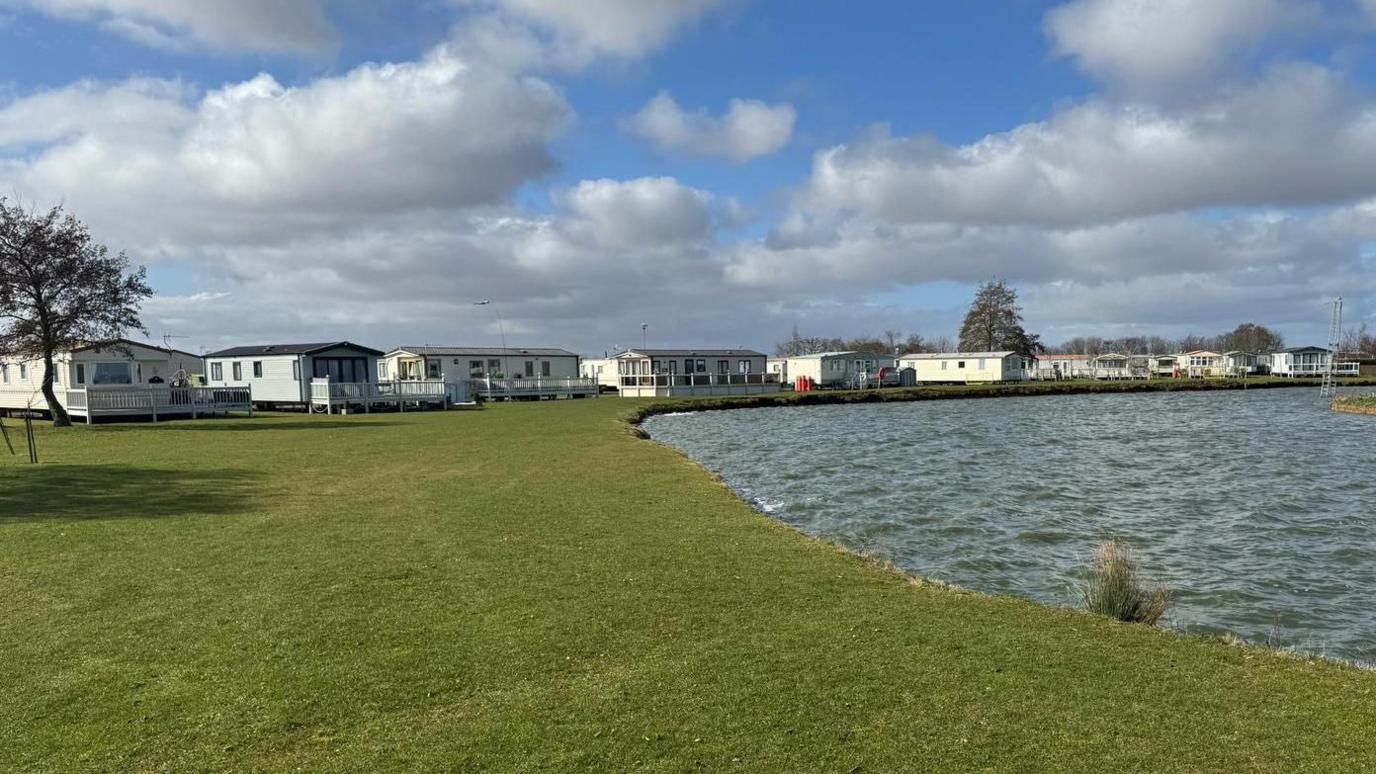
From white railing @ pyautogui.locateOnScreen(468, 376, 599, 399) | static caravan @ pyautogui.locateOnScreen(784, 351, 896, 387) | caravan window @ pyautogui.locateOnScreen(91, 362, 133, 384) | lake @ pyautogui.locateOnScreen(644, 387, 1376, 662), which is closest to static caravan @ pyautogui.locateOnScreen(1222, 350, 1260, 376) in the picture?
static caravan @ pyautogui.locateOnScreen(784, 351, 896, 387)

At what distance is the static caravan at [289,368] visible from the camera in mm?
44000

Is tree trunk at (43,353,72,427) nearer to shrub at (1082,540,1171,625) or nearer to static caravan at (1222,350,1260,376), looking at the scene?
shrub at (1082,540,1171,625)

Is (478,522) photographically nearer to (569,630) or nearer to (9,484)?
(569,630)

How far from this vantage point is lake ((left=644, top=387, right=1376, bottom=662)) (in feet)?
34.9

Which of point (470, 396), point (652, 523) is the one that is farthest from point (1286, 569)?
point (470, 396)

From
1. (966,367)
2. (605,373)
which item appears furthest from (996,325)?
(605,373)

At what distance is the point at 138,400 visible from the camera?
33.9m

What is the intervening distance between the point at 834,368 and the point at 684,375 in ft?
57.3

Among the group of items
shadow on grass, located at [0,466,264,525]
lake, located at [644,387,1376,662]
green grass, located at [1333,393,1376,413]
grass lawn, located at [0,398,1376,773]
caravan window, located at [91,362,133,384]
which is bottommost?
lake, located at [644,387,1376,662]

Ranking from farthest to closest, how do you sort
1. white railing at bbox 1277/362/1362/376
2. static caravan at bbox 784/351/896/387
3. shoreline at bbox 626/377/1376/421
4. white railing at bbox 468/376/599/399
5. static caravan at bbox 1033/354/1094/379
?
static caravan at bbox 1033/354/1094/379 < white railing at bbox 1277/362/1362/376 < static caravan at bbox 784/351/896/387 < white railing at bbox 468/376/599/399 < shoreline at bbox 626/377/1376/421

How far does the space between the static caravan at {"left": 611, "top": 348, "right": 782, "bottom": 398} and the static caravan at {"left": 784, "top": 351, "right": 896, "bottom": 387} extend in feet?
20.2

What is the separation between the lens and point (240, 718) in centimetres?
538

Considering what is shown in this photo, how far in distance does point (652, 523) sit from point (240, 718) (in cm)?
717

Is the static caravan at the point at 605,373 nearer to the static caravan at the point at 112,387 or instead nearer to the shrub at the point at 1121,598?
the static caravan at the point at 112,387
